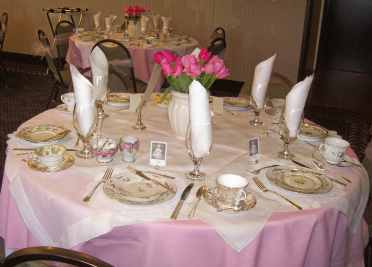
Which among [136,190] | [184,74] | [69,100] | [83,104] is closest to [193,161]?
[136,190]

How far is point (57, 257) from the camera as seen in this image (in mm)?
983

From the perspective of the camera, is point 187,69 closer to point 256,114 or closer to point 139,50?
point 256,114

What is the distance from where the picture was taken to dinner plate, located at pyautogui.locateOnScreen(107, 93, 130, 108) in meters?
2.20

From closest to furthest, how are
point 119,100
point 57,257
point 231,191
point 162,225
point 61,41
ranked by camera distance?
point 57,257 → point 162,225 → point 231,191 → point 119,100 → point 61,41

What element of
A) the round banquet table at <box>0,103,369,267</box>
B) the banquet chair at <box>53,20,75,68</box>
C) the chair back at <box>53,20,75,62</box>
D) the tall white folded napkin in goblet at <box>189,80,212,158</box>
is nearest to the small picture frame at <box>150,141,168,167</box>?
the round banquet table at <box>0,103,369,267</box>

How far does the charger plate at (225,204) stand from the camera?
1335 millimetres

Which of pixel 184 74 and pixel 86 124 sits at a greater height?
pixel 184 74

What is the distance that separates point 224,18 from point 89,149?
14.8 feet

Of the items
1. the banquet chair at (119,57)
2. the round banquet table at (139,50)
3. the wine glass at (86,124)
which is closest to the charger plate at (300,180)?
the wine glass at (86,124)

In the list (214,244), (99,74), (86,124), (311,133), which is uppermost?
(99,74)

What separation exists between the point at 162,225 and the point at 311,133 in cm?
101

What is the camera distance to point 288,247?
4.38ft

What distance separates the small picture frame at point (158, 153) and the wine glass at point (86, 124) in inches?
9.2

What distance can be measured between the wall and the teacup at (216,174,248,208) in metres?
4.39
